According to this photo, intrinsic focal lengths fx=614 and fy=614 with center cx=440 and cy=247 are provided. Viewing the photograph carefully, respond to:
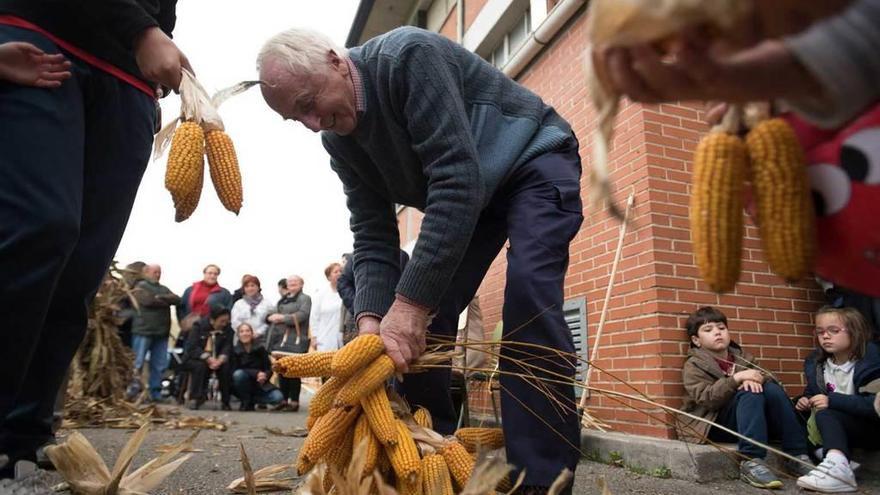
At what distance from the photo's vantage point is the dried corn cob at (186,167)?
1.92m

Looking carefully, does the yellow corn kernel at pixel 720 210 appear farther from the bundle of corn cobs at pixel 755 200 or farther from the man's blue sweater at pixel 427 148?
the man's blue sweater at pixel 427 148

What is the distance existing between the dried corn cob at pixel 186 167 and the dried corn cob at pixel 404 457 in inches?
38.2

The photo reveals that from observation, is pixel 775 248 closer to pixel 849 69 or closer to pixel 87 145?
pixel 849 69

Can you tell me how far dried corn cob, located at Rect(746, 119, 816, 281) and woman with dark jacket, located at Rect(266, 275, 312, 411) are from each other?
26.5 feet

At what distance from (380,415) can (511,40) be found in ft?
21.8

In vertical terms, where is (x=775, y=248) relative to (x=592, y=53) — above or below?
below

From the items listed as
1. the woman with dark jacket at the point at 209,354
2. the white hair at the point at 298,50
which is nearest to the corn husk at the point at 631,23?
the white hair at the point at 298,50

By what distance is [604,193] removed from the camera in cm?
82

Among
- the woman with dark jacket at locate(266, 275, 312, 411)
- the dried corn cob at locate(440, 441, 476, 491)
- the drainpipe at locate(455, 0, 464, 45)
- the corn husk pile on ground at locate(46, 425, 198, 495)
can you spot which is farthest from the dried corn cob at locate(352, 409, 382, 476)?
the drainpipe at locate(455, 0, 464, 45)

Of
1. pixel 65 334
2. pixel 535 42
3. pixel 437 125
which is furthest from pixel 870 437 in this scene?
pixel 535 42

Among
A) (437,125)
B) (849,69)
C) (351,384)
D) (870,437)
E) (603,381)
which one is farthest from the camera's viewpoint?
(603,381)

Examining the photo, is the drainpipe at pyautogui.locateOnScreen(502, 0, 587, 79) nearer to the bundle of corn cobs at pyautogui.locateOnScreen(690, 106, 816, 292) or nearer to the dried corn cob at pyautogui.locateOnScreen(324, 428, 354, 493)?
the dried corn cob at pyautogui.locateOnScreen(324, 428, 354, 493)

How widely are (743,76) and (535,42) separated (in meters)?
5.33

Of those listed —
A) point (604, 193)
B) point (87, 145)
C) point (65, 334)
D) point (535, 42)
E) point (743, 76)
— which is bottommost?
point (65, 334)
